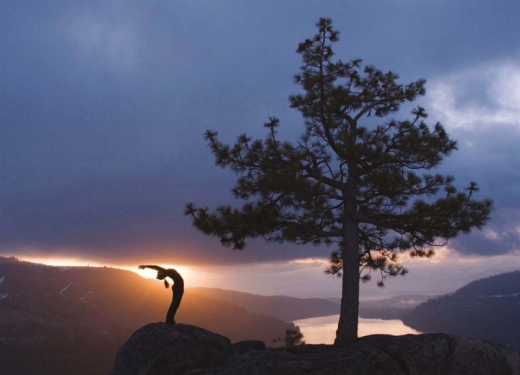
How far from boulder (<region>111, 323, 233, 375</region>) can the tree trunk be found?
4244 mm

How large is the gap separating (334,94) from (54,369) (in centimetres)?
14040

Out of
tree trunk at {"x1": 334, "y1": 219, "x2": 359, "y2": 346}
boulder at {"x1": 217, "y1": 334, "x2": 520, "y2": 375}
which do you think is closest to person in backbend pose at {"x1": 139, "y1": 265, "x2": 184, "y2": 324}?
boulder at {"x1": 217, "y1": 334, "x2": 520, "y2": 375}

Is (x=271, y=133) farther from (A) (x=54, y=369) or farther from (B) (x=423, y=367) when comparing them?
(A) (x=54, y=369)

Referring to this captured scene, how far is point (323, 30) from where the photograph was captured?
17953 mm

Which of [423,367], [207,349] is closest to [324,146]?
[207,349]

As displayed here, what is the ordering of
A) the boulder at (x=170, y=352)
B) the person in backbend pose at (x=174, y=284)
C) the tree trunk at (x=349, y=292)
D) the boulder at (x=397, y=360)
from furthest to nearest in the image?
the tree trunk at (x=349, y=292) → the person in backbend pose at (x=174, y=284) → the boulder at (x=170, y=352) → the boulder at (x=397, y=360)

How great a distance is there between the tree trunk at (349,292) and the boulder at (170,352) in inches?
167

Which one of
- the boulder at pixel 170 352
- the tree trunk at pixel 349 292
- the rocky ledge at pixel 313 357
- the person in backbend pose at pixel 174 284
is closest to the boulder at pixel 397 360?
the rocky ledge at pixel 313 357

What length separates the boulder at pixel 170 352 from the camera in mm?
11922

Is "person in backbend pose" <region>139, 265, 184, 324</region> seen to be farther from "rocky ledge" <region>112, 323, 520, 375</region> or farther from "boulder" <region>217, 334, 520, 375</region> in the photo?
"boulder" <region>217, 334, 520, 375</region>

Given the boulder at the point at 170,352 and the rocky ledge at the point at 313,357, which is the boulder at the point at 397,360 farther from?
the boulder at the point at 170,352

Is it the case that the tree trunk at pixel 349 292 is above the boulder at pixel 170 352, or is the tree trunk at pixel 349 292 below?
above

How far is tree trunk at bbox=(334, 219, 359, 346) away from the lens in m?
15.6

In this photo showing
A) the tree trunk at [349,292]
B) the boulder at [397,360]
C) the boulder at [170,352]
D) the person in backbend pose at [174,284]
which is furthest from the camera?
the tree trunk at [349,292]
